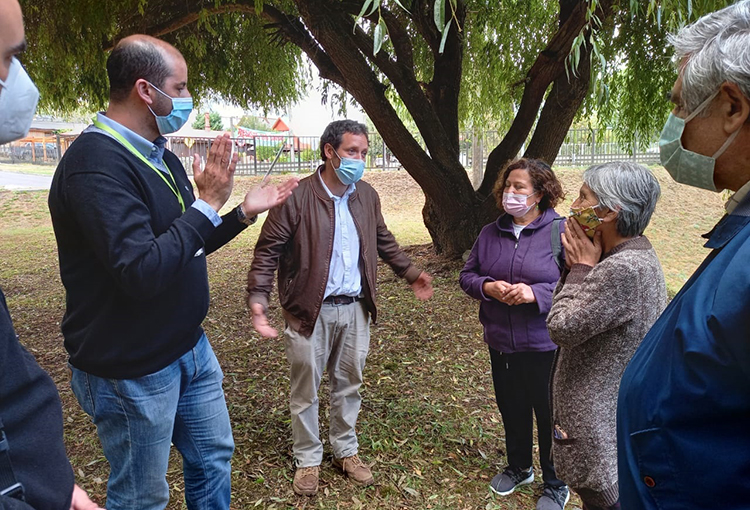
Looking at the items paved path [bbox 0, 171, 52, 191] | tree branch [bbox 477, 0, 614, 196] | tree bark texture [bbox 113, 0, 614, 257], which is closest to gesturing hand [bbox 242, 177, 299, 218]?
tree branch [bbox 477, 0, 614, 196]

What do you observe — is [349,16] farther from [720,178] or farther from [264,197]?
[720,178]

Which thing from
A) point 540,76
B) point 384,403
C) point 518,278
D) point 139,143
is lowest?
point 384,403

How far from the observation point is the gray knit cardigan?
2.03 meters

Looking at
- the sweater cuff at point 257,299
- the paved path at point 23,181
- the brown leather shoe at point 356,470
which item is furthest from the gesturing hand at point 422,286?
the paved path at point 23,181

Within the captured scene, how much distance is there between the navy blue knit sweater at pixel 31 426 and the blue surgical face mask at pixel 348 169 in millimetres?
2019

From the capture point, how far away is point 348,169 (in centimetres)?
303

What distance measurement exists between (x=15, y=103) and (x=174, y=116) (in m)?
0.90

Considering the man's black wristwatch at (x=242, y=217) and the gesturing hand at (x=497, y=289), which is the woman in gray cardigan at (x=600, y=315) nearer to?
the gesturing hand at (x=497, y=289)

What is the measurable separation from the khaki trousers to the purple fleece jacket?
0.67 meters

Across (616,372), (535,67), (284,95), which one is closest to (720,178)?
(616,372)

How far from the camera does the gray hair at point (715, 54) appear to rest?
1132mm

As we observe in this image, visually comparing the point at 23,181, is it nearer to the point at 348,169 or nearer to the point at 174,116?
the point at 348,169

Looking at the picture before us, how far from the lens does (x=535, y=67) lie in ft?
19.9

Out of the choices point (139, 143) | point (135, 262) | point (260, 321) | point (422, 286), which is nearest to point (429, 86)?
point (422, 286)
